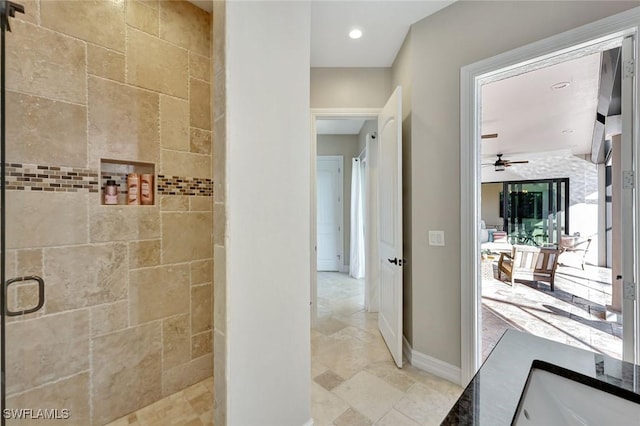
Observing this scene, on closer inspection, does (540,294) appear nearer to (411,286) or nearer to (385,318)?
(411,286)

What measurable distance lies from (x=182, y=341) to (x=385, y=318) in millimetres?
1781

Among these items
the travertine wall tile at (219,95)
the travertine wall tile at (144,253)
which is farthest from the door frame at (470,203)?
the travertine wall tile at (144,253)

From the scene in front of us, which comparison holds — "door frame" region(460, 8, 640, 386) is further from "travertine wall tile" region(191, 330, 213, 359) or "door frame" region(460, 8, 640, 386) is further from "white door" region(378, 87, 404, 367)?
"travertine wall tile" region(191, 330, 213, 359)

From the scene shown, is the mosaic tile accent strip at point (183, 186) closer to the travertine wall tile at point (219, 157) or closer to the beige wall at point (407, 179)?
the travertine wall tile at point (219, 157)

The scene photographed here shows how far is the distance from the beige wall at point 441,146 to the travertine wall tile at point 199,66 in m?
1.67

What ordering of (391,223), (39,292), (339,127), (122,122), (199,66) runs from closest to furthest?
(39,292) → (122,122) → (199,66) → (391,223) → (339,127)

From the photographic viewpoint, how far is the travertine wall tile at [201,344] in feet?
6.48

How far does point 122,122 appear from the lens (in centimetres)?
167

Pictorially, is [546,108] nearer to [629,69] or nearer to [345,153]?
[629,69]

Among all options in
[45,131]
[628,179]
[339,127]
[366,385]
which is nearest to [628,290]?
[628,179]

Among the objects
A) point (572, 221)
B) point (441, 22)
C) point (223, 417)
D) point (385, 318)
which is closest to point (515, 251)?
point (572, 221)

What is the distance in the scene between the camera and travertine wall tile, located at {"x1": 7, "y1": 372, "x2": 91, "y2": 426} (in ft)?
4.46

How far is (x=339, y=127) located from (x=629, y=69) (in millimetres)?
3696

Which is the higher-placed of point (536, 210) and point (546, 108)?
point (546, 108)
